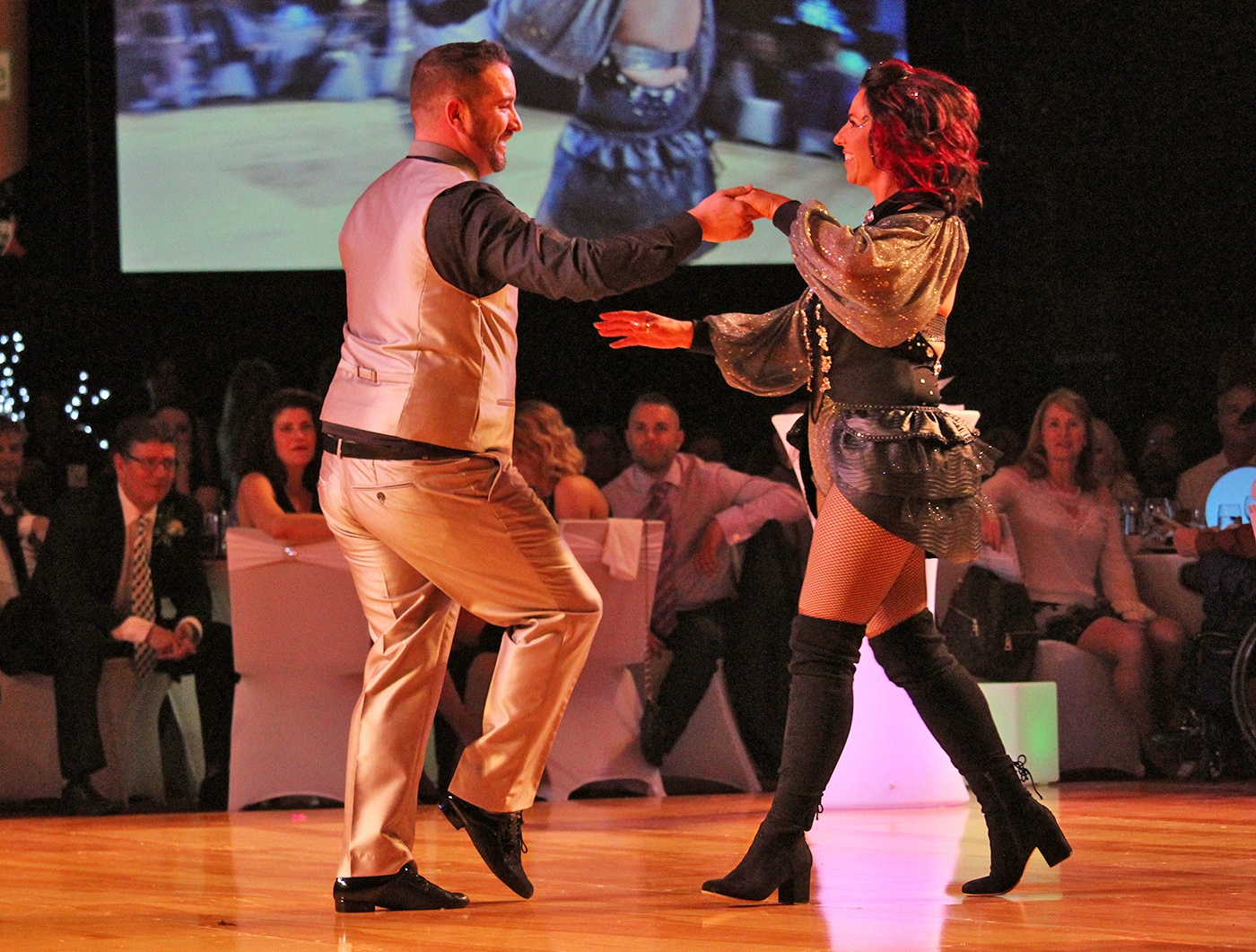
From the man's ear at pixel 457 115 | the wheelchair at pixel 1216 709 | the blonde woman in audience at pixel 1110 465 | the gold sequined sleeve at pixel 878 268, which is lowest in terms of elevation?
the wheelchair at pixel 1216 709

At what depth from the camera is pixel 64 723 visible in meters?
4.81

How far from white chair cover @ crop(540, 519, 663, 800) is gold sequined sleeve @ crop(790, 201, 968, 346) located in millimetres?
2103

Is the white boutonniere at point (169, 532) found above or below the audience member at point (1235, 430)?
below

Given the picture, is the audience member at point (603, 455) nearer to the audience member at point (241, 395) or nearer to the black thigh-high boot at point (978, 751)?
the audience member at point (241, 395)

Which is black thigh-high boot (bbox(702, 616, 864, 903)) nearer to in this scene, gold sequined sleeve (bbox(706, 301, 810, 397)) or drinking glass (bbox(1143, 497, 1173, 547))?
gold sequined sleeve (bbox(706, 301, 810, 397))

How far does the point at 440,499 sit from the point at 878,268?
77 centimetres

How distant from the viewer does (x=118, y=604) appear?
16.3 ft

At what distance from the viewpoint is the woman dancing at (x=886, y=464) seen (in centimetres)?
262

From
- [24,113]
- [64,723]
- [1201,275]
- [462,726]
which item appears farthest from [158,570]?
[1201,275]

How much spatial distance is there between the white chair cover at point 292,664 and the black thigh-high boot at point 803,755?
2167 mm

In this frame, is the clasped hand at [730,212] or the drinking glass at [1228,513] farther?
the drinking glass at [1228,513]

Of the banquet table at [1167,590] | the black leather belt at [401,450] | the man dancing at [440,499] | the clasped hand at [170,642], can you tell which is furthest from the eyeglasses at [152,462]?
the banquet table at [1167,590]

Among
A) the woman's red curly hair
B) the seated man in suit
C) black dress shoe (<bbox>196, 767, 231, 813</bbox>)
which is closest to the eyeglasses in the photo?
the seated man in suit

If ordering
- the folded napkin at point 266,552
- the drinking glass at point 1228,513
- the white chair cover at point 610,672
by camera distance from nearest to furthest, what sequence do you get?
1. the folded napkin at point 266,552
2. the white chair cover at point 610,672
3. the drinking glass at point 1228,513
